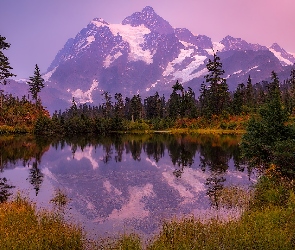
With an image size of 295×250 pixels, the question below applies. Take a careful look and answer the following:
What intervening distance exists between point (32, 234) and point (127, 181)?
22.8 metres

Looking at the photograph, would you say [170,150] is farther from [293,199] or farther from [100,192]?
[293,199]

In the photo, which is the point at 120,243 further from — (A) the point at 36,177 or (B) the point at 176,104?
(B) the point at 176,104

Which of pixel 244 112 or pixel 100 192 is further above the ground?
pixel 244 112

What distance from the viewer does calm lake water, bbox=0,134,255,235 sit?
25.2 meters

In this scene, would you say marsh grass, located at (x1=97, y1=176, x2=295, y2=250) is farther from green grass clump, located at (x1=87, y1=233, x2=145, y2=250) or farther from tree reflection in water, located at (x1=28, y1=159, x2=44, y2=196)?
tree reflection in water, located at (x1=28, y1=159, x2=44, y2=196)

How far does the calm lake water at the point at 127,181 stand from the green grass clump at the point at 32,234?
3.69m

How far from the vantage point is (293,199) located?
18781 millimetres

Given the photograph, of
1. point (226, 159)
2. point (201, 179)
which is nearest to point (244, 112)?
point (226, 159)

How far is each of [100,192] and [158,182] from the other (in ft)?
24.6

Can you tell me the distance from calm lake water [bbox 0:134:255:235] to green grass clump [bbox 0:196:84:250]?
369cm

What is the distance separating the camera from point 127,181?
38969 millimetres

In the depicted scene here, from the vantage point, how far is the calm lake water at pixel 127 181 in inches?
994

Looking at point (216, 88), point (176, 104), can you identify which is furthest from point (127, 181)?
point (176, 104)

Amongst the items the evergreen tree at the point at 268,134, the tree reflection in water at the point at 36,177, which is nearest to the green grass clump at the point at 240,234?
the evergreen tree at the point at 268,134
